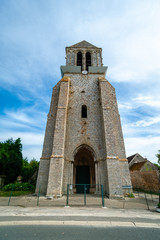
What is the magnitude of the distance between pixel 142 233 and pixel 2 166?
706 inches

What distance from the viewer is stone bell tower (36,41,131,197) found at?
9336mm

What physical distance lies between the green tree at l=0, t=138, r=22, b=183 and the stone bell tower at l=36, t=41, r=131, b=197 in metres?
8.70

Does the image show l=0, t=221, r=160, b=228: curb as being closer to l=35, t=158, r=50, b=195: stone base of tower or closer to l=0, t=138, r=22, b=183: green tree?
l=35, t=158, r=50, b=195: stone base of tower

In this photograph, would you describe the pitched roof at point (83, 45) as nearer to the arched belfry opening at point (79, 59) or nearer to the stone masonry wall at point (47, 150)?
the arched belfry opening at point (79, 59)

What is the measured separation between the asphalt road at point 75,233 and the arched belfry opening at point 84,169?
314 inches

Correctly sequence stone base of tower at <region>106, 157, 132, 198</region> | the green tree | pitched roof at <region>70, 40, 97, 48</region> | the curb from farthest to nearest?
pitched roof at <region>70, 40, 97, 48</region> < the green tree < stone base of tower at <region>106, 157, 132, 198</region> < the curb

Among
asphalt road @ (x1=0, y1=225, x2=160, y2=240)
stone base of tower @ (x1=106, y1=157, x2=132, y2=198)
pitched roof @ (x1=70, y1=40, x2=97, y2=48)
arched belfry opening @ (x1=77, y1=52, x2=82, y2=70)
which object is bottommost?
asphalt road @ (x1=0, y1=225, x2=160, y2=240)

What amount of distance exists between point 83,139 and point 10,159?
12225mm

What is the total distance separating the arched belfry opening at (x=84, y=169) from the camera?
1193 centimetres

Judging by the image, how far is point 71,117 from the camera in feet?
43.0

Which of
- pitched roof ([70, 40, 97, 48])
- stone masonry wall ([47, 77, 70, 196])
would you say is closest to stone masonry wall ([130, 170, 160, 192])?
stone masonry wall ([47, 77, 70, 196])

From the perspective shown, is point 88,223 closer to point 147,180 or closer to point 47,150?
point 47,150

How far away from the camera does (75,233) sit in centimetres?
332

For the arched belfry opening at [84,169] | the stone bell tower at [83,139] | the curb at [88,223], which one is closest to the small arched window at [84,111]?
the stone bell tower at [83,139]
